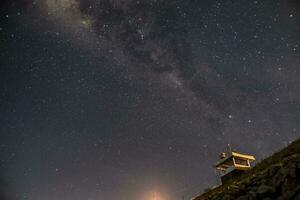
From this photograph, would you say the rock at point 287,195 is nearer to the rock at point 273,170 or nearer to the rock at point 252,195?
the rock at point 252,195

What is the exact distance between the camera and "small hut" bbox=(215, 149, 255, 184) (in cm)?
2314

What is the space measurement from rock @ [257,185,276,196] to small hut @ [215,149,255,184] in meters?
13.4

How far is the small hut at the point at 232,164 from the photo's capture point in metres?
23.1

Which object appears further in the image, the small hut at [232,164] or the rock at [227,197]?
the small hut at [232,164]

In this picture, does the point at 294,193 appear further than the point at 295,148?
No

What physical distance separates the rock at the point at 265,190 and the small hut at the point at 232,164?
44.0 ft

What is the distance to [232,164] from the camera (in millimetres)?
24516

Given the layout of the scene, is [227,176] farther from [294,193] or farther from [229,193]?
[294,193]

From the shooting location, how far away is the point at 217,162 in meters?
25.5

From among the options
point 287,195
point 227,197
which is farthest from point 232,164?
point 287,195

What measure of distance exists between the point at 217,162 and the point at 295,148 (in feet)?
36.0

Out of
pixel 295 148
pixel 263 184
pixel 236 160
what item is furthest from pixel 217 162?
pixel 263 184

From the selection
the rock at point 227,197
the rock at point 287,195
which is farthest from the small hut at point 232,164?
the rock at point 287,195

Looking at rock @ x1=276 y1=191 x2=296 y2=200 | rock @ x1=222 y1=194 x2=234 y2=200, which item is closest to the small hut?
rock @ x1=222 y1=194 x2=234 y2=200
